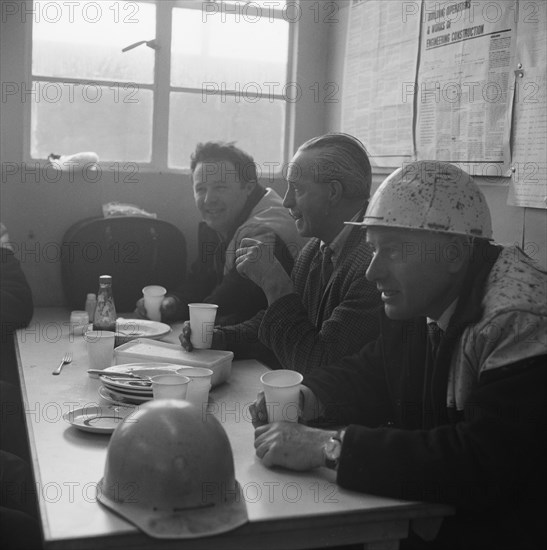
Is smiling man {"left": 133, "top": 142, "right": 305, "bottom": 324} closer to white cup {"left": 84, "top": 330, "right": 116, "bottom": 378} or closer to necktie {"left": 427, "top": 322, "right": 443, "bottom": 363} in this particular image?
white cup {"left": 84, "top": 330, "right": 116, "bottom": 378}

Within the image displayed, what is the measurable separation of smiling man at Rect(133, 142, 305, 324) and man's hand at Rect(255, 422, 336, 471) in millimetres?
1322

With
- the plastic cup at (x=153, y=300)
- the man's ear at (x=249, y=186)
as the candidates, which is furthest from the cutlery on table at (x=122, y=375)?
the man's ear at (x=249, y=186)

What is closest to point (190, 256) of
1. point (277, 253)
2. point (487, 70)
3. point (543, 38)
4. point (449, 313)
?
point (277, 253)

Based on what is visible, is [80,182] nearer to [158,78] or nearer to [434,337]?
[158,78]

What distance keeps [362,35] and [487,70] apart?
1.11 m

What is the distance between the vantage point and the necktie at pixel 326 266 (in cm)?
230

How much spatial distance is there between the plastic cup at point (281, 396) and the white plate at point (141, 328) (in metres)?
1.00

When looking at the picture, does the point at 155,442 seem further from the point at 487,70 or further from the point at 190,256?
the point at 190,256

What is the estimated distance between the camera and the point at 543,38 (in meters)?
2.12

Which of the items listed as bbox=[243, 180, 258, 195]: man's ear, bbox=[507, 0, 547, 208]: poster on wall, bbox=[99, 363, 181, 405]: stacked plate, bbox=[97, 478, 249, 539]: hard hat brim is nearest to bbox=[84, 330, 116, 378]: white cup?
bbox=[99, 363, 181, 405]: stacked plate

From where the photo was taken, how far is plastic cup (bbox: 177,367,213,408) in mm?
1676

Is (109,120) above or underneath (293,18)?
underneath

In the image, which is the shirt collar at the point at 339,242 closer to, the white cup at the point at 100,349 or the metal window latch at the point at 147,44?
the white cup at the point at 100,349

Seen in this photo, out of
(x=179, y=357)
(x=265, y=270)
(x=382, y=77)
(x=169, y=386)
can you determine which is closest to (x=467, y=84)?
(x=382, y=77)
